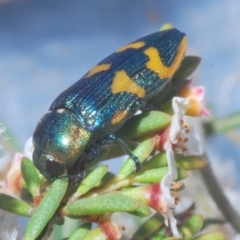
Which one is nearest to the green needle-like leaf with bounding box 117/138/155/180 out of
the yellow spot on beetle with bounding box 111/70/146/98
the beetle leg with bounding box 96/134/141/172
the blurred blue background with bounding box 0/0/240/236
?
the beetle leg with bounding box 96/134/141/172

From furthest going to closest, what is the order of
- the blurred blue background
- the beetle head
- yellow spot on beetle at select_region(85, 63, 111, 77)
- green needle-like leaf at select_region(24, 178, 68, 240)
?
the blurred blue background
yellow spot on beetle at select_region(85, 63, 111, 77)
the beetle head
green needle-like leaf at select_region(24, 178, 68, 240)

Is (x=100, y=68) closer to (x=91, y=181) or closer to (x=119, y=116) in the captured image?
(x=119, y=116)

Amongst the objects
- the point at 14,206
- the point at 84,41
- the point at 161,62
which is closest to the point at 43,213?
the point at 14,206

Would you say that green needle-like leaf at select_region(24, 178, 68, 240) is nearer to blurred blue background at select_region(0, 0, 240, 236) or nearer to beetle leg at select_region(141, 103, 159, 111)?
beetle leg at select_region(141, 103, 159, 111)

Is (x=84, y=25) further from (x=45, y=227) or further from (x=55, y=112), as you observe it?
(x=45, y=227)

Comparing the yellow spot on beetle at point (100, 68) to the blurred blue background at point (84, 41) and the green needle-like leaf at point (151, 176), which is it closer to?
the green needle-like leaf at point (151, 176)
